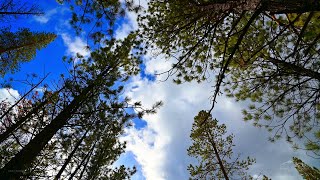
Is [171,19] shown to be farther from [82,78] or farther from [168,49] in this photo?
[82,78]

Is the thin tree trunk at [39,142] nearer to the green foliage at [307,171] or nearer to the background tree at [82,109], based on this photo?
the background tree at [82,109]

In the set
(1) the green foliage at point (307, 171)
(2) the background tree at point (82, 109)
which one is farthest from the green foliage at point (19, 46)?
(1) the green foliage at point (307, 171)

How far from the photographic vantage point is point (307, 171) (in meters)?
15.5

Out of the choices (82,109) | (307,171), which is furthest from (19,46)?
(307,171)

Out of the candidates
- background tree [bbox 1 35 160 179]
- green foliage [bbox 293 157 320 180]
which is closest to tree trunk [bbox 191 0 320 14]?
background tree [bbox 1 35 160 179]

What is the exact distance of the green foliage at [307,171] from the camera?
14930mm

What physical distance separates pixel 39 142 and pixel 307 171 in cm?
1548

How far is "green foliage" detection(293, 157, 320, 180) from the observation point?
14930 millimetres

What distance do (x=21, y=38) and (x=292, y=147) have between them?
1716 cm

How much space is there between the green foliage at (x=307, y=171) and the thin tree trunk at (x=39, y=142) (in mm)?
14092

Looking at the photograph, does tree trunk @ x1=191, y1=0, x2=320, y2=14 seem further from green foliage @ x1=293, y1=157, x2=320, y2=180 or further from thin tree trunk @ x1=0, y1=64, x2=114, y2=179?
green foliage @ x1=293, y1=157, x2=320, y2=180

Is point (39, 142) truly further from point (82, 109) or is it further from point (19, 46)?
point (19, 46)

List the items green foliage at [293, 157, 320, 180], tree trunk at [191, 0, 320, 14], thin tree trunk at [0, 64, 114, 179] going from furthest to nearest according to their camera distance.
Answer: green foliage at [293, 157, 320, 180]
thin tree trunk at [0, 64, 114, 179]
tree trunk at [191, 0, 320, 14]

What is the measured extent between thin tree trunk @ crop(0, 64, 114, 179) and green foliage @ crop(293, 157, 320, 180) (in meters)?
14.1
